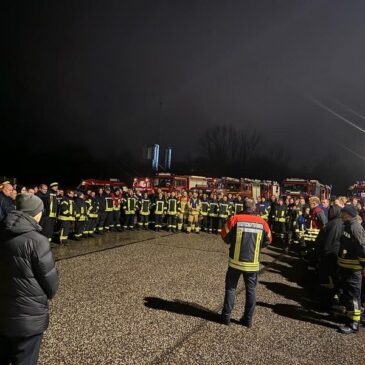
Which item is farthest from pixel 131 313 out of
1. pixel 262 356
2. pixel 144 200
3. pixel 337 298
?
pixel 144 200

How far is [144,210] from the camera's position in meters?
13.7

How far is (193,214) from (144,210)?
2048 mm

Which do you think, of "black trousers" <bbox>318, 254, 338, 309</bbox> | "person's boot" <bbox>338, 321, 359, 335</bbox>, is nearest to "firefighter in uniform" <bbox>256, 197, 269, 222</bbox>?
"black trousers" <bbox>318, 254, 338, 309</bbox>

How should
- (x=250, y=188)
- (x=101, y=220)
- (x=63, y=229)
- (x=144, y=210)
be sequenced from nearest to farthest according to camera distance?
(x=63, y=229)
(x=101, y=220)
(x=144, y=210)
(x=250, y=188)

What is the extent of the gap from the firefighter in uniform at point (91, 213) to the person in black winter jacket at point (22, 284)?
8852 millimetres

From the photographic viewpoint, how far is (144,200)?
1365 centimetres

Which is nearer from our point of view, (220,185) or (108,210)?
(108,210)

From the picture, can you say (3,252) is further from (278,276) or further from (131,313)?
(278,276)

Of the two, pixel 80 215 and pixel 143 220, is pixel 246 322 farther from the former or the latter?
pixel 143 220

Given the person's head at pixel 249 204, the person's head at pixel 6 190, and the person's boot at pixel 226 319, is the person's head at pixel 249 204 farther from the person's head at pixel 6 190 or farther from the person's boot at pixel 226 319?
the person's head at pixel 6 190

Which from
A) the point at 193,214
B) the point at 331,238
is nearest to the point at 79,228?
the point at 193,214

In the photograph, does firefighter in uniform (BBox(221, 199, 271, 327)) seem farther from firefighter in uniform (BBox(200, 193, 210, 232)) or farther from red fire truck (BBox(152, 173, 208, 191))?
red fire truck (BBox(152, 173, 208, 191))

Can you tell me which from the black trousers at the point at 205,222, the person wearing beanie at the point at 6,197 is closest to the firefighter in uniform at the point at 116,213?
the black trousers at the point at 205,222

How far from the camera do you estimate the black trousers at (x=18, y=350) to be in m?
2.52
